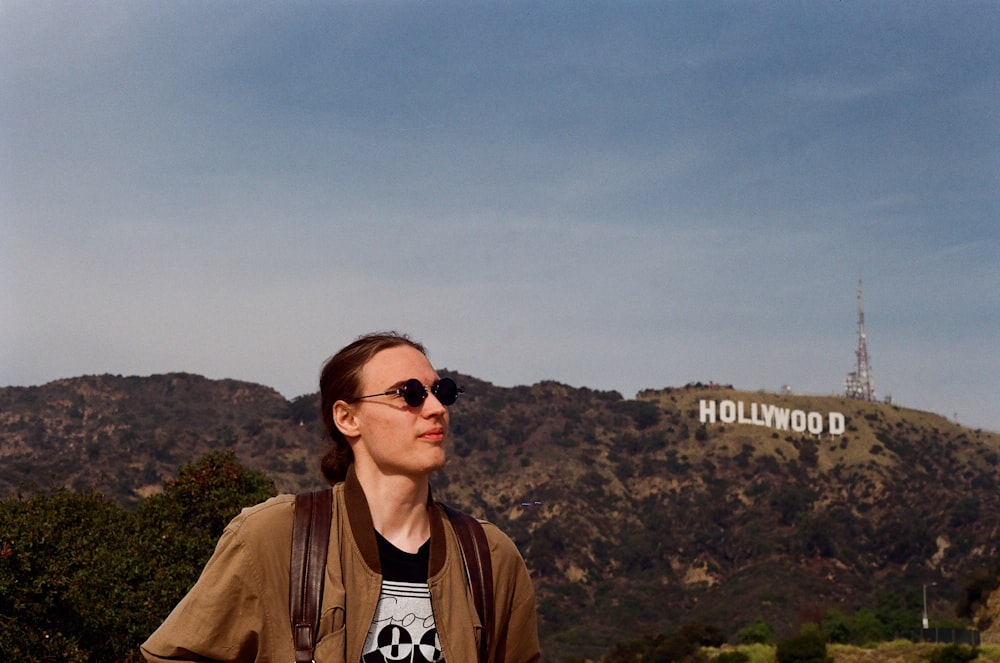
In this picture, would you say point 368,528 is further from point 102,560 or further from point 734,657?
point 734,657

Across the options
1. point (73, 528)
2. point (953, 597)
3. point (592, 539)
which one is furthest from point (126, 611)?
point (592, 539)

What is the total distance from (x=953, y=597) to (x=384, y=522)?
346 ft

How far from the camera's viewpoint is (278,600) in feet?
13.4

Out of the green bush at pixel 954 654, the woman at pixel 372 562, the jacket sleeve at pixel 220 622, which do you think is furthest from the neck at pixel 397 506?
the green bush at pixel 954 654

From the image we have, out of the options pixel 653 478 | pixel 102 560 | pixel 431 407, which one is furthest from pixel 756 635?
pixel 431 407

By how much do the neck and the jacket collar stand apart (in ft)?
0.11

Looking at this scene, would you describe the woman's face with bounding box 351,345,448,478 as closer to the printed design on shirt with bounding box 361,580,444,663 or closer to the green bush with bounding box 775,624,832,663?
the printed design on shirt with bounding box 361,580,444,663

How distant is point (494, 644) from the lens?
438 cm

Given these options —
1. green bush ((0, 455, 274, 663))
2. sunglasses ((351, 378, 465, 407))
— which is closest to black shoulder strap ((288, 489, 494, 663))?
sunglasses ((351, 378, 465, 407))

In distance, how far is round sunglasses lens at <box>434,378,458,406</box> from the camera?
4336 millimetres

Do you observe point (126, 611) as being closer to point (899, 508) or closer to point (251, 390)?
point (899, 508)

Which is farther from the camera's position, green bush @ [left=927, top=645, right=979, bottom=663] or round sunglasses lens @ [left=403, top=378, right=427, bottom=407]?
green bush @ [left=927, top=645, right=979, bottom=663]

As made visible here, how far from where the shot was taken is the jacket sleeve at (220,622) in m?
4.04

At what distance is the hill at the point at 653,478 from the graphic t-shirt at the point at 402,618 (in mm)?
82778
